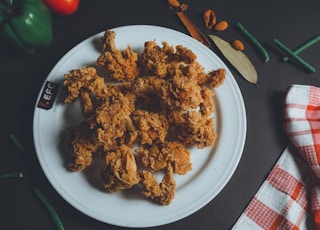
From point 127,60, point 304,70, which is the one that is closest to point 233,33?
point 304,70

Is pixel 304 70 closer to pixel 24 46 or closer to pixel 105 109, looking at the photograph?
pixel 105 109

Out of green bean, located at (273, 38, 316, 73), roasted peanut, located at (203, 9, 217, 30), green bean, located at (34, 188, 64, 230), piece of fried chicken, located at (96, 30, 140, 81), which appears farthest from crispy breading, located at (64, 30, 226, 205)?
green bean, located at (273, 38, 316, 73)

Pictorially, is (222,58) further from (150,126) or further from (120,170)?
(120,170)

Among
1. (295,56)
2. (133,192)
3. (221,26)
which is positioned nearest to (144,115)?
(133,192)

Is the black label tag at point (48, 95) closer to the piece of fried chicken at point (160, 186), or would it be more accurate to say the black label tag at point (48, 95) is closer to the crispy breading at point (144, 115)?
the crispy breading at point (144, 115)

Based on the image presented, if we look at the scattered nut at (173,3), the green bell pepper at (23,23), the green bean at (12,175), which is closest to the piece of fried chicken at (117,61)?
the green bell pepper at (23,23)

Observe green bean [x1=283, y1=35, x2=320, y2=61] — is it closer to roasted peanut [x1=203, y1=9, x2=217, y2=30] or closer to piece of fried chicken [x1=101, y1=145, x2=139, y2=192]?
roasted peanut [x1=203, y1=9, x2=217, y2=30]
